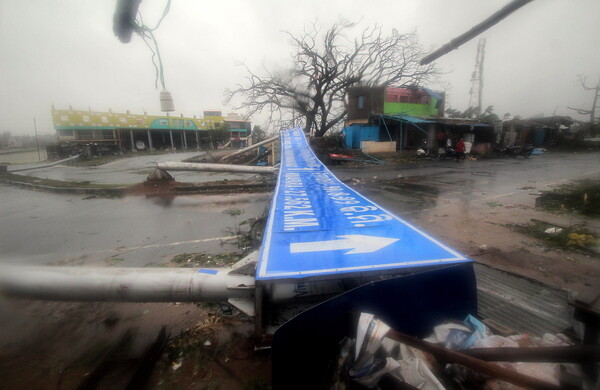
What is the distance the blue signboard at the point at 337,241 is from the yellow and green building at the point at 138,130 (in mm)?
17923

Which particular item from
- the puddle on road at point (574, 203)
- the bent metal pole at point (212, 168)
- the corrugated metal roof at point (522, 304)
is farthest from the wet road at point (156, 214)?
the corrugated metal roof at point (522, 304)

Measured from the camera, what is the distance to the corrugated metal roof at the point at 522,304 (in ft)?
7.20

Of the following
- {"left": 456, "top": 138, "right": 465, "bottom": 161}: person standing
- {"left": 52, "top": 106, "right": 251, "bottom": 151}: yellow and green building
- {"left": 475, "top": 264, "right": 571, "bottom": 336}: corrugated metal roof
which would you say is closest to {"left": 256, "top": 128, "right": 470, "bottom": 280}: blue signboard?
{"left": 475, "top": 264, "right": 571, "bottom": 336}: corrugated metal roof

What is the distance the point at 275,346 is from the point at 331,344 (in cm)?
41

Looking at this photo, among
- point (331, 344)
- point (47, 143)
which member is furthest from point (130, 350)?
point (47, 143)

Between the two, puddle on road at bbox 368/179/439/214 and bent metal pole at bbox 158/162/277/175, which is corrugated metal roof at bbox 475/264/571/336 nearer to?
puddle on road at bbox 368/179/439/214

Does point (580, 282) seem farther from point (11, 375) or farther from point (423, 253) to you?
point (11, 375)

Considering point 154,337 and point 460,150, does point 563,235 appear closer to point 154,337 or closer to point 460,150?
point 154,337

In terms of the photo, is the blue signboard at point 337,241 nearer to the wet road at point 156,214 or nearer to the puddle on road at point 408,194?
the wet road at point 156,214

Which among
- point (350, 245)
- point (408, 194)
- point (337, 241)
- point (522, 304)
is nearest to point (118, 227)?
point (337, 241)

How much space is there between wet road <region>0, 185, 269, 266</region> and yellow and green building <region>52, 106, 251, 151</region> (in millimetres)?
13521

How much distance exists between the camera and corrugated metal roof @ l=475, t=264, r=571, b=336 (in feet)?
7.20

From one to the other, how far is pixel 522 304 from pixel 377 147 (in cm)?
1721

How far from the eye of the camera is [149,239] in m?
5.00
